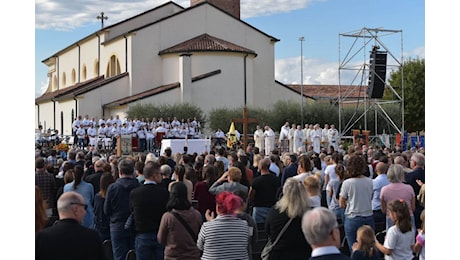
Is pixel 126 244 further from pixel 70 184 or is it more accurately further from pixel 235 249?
pixel 235 249

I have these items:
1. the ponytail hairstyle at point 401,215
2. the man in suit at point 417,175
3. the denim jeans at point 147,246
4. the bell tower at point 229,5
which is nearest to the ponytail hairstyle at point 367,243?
the ponytail hairstyle at point 401,215

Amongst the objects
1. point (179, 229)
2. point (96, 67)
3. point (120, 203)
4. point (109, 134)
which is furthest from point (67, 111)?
point (179, 229)

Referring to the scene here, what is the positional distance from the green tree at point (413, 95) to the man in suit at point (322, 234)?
53.2 meters

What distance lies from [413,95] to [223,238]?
177ft

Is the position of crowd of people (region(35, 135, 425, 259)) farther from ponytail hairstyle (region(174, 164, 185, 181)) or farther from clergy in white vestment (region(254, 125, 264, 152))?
clergy in white vestment (region(254, 125, 264, 152))

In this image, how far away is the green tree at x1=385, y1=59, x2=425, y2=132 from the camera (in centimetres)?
5731

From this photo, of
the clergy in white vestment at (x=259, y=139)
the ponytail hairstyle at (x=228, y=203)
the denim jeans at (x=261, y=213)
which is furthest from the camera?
the clergy in white vestment at (x=259, y=139)

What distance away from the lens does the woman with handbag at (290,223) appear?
680cm

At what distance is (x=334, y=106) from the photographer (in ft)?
155

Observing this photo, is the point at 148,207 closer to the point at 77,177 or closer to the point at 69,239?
the point at 77,177

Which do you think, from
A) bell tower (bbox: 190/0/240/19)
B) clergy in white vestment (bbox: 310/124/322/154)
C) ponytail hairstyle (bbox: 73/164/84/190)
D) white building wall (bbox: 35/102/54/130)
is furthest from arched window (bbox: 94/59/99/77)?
ponytail hairstyle (bbox: 73/164/84/190)

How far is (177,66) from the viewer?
156 feet

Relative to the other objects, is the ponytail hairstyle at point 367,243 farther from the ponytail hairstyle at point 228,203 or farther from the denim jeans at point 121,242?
the denim jeans at point 121,242

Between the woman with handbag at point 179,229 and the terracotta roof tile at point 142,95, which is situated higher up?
the terracotta roof tile at point 142,95
